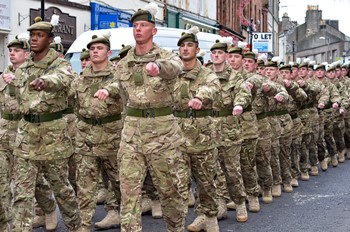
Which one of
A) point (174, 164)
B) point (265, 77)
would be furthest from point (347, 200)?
point (174, 164)

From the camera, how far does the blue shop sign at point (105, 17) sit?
2339cm

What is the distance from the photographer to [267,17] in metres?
59.6

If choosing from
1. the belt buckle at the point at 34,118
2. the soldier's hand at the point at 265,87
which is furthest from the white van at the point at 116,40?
the belt buckle at the point at 34,118

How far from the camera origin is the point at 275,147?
1038 centimetres

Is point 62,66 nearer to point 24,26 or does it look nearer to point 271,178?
point 271,178

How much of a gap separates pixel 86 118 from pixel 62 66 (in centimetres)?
101

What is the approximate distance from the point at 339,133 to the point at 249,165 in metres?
6.42

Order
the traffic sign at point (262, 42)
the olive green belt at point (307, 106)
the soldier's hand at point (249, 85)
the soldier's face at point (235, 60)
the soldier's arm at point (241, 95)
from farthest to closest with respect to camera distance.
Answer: the traffic sign at point (262, 42) → the olive green belt at point (307, 106) → the soldier's face at point (235, 60) → the soldier's hand at point (249, 85) → the soldier's arm at point (241, 95)

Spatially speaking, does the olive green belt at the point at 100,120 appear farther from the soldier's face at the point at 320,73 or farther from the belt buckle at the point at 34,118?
the soldier's face at the point at 320,73

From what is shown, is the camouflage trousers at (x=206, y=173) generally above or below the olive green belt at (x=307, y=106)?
below

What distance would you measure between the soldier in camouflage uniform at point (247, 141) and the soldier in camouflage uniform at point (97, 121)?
6.55 feet

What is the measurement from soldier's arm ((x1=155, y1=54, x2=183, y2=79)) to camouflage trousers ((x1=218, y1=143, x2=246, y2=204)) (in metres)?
2.46

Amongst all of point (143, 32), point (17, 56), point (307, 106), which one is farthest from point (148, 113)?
point (307, 106)

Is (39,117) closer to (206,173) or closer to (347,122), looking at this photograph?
(206,173)
